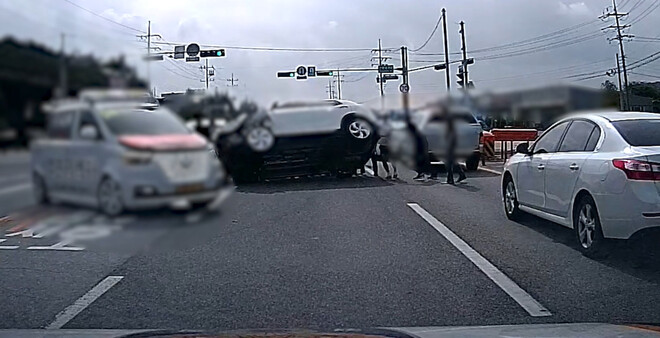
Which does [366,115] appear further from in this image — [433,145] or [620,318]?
[620,318]

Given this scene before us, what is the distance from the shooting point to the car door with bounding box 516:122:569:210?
19.7 ft

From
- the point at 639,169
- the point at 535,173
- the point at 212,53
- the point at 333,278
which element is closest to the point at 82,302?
the point at 333,278

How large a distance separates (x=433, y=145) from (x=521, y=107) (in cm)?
31

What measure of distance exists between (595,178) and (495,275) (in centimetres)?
190

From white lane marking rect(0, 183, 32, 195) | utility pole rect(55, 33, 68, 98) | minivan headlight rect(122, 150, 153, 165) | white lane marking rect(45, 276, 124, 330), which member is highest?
utility pole rect(55, 33, 68, 98)

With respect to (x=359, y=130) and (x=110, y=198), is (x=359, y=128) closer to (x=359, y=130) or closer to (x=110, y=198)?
(x=359, y=130)

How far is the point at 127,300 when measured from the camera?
8.40 metres

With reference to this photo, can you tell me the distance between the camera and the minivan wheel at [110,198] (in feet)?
5.98

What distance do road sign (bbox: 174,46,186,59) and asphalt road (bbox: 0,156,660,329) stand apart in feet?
10.1

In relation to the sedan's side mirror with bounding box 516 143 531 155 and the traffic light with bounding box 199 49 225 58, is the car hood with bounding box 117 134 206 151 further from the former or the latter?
the sedan's side mirror with bounding box 516 143 531 155

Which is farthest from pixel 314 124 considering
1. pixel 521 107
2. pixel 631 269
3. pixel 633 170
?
pixel 631 269

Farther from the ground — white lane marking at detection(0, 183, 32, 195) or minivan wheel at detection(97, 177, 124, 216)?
white lane marking at detection(0, 183, 32, 195)

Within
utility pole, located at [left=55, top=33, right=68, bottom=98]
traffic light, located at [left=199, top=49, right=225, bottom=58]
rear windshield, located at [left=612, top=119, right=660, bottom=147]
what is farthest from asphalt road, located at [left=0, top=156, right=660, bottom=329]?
utility pole, located at [left=55, top=33, right=68, bottom=98]

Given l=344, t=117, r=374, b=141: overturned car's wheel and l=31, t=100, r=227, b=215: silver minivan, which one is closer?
l=31, t=100, r=227, b=215: silver minivan
